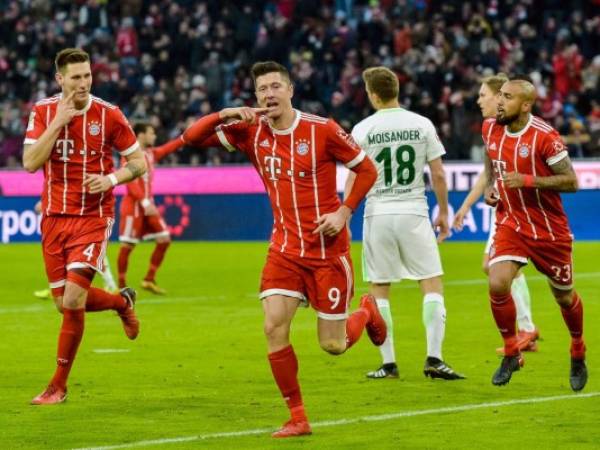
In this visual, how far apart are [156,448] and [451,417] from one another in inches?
76.4

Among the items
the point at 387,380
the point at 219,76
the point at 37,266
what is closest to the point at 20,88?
the point at 219,76

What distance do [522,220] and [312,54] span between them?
2412cm

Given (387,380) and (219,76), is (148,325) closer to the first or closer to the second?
(387,380)

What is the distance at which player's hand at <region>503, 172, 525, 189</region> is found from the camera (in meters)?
9.54

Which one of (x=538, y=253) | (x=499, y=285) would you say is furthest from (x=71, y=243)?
(x=538, y=253)

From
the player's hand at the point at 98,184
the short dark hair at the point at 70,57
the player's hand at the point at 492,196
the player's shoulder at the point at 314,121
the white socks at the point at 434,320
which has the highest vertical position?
the short dark hair at the point at 70,57

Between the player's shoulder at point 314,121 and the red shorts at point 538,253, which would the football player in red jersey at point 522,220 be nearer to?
the red shorts at point 538,253

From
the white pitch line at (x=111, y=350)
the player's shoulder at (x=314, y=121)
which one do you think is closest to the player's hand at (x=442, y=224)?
the player's shoulder at (x=314, y=121)

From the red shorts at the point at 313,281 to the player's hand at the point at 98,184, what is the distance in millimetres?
1499

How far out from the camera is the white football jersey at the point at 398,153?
1060 centimetres

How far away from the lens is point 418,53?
32.1 metres

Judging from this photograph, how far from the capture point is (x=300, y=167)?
8508 millimetres

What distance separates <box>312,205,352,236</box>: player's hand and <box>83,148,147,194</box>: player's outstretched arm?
1.84 m

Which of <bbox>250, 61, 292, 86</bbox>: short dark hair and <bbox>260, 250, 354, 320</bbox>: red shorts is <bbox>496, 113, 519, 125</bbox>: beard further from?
<bbox>250, 61, 292, 86</bbox>: short dark hair
